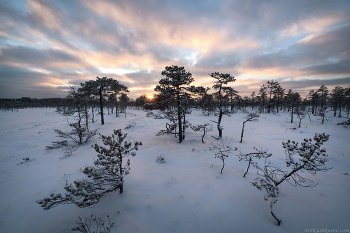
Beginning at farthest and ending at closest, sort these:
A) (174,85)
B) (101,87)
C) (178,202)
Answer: (101,87)
(174,85)
(178,202)

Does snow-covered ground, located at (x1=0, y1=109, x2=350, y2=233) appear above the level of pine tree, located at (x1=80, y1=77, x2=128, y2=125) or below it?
below

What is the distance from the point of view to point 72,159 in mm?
8867

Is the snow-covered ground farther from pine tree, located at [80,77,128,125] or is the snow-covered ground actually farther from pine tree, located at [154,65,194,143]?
pine tree, located at [80,77,128,125]

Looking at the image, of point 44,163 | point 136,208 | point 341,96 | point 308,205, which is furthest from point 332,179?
point 341,96

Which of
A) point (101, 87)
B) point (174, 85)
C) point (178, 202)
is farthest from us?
point (101, 87)

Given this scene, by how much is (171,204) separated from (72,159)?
8.65 meters

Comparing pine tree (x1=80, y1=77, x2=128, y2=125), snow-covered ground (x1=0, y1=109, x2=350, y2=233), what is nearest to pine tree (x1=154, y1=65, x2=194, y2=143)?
snow-covered ground (x1=0, y1=109, x2=350, y2=233)

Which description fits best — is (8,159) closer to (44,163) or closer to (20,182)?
(44,163)

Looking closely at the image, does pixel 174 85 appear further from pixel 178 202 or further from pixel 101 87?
pixel 101 87

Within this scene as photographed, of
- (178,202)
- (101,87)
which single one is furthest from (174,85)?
(101,87)

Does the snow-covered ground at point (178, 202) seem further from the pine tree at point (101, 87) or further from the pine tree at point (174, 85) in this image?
the pine tree at point (101, 87)

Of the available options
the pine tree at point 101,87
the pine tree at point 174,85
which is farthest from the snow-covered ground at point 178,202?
the pine tree at point 101,87

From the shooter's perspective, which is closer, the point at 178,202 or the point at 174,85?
the point at 178,202

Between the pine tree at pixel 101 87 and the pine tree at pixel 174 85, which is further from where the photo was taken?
the pine tree at pixel 101 87
